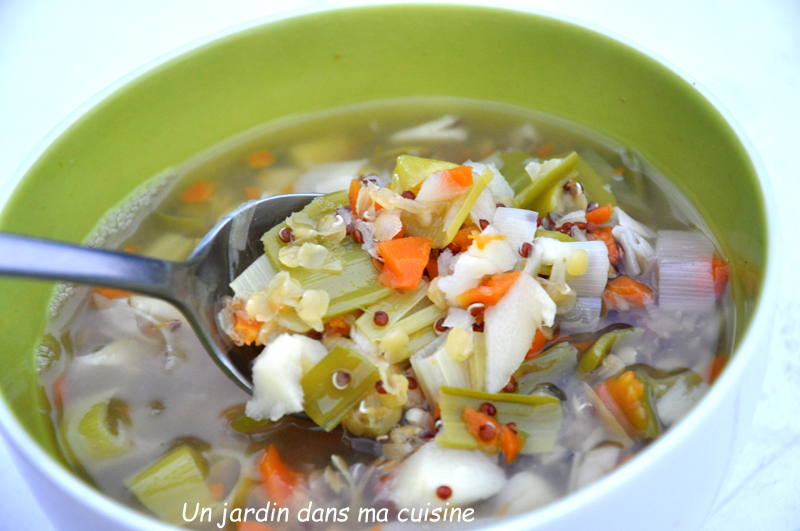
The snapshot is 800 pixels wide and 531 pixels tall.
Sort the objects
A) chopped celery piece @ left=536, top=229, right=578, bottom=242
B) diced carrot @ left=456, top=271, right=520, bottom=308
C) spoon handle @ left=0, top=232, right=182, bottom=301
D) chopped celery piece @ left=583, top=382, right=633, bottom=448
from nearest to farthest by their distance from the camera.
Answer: spoon handle @ left=0, top=232, right=182, bottom=301 < chopped celery piece @ left=583, top=382, right=633, bottom=448 < diced carrot @ left=456, top=271, right=520, bottom=308 < chopped celery piece @ left=536, top=229, right=578, bottom=242

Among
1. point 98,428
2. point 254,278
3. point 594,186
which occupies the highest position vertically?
point 254,278

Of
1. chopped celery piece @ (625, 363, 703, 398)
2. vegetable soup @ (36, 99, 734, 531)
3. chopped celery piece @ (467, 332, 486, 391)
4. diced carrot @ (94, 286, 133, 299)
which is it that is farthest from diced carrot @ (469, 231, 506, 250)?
diced carrot @ (94, 286, 133, 299)

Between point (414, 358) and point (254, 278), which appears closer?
point (414, 358)

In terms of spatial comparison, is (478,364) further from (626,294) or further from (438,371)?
(626,294)

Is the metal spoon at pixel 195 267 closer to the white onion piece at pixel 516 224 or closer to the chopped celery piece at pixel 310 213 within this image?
the chopped celery piece at pixel 310 213

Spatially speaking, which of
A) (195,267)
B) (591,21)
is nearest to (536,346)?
(195,267)

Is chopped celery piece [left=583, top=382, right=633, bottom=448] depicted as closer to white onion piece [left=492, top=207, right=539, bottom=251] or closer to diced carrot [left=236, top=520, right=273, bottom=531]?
white onion piece [left=492, top=207, right=539, bottom=251]

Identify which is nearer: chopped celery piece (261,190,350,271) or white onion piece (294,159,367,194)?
A: chopped celery piece (261,190,350,271)
